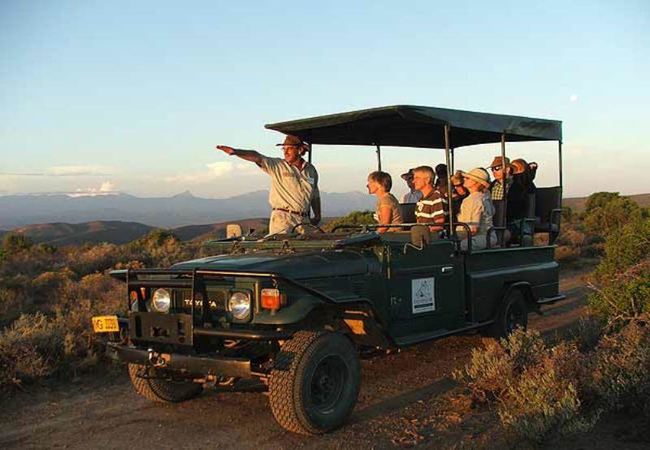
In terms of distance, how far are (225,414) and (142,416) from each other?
76cm

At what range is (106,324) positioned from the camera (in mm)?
5492

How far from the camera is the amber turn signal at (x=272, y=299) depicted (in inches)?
188

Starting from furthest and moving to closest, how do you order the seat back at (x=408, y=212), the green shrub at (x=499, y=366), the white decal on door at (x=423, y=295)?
the seat back at (x=408, y=212), the white decal on door at (x=423, y=295), the green shrub at (x=499, y=366)

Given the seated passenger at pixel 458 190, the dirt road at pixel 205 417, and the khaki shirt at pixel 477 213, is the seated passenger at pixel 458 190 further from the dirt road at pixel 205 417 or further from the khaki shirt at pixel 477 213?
the dirt road at pixel 205 417

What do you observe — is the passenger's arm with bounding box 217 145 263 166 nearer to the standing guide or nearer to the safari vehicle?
the standing guide

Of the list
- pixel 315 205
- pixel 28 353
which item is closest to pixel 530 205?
pixel 315 205

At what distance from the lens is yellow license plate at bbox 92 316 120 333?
5455mm

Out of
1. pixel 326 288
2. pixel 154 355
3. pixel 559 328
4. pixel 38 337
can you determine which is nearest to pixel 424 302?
pixel 326 288

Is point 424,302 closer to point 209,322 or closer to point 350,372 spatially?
point 350,372

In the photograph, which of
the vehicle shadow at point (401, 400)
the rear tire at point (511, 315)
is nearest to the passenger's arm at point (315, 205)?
the vehicle shadow at point (401, 400)

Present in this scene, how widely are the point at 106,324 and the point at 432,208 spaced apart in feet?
13.0

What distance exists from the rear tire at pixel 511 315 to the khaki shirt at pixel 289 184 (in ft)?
8.94

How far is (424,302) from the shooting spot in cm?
637

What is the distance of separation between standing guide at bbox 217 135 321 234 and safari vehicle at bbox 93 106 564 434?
0.45 metres
